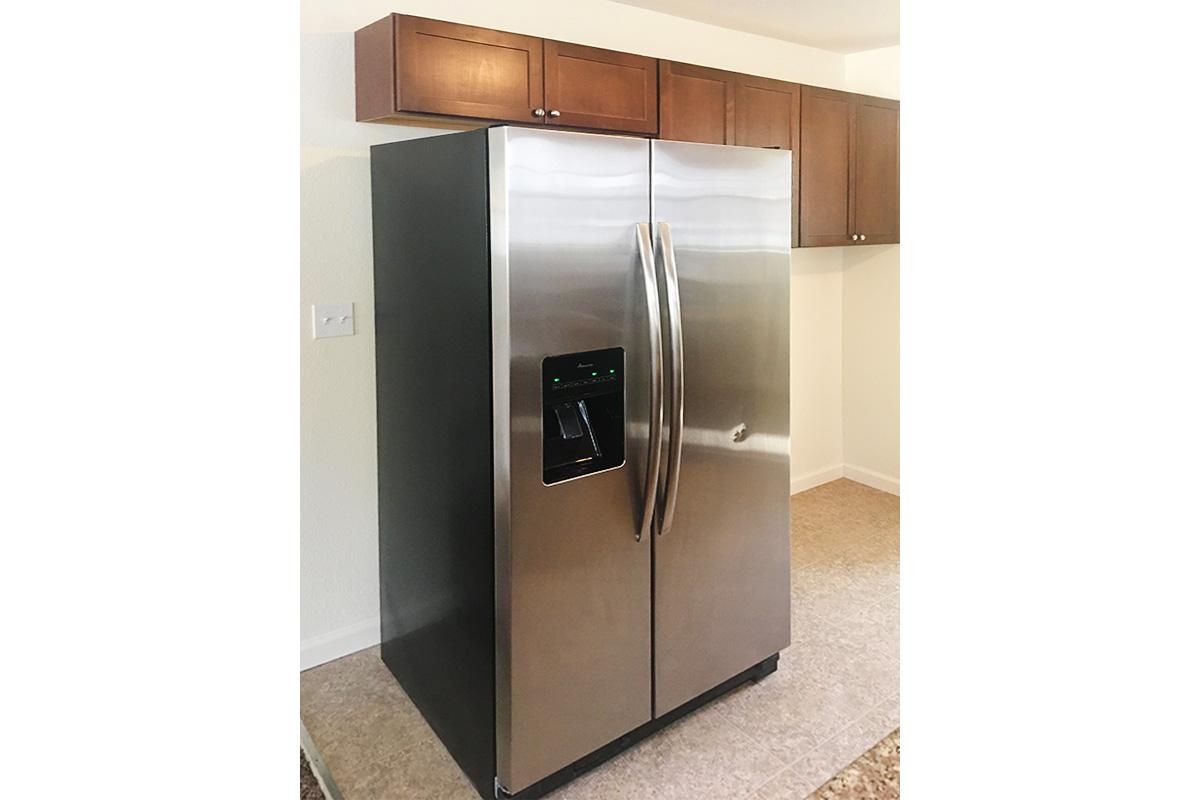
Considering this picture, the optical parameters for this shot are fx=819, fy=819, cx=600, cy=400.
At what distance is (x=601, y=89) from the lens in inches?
102

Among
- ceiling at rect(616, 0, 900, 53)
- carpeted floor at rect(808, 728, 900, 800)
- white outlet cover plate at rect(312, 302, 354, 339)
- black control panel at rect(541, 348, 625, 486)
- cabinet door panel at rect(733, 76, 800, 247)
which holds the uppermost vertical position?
ceiling at rect(616, 0, 900, 53)

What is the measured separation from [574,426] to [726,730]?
3.13 ft

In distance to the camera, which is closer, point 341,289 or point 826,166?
point 341,289

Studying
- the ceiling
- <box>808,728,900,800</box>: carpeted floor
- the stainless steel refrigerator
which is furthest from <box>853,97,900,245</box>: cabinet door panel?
<box>808,728,900,800</box>: carpeted floor

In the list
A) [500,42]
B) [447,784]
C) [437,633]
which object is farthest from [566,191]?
[447,784]

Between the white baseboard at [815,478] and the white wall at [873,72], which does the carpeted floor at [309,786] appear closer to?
the white baseboard at [815,478]

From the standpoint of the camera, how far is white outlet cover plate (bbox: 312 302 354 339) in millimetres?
2375

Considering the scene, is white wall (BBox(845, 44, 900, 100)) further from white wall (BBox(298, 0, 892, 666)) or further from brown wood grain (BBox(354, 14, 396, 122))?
brown wood grain (BBox(354, 14, 396, 122))

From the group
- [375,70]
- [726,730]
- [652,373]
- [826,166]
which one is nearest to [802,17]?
[826,166]

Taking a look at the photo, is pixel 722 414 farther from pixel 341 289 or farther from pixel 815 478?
pixel 815 478

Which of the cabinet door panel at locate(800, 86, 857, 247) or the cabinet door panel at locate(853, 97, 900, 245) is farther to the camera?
the cabinet door panel at locate(853, 97, 900, 245)

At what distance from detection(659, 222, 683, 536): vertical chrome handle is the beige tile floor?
59 centimetres
